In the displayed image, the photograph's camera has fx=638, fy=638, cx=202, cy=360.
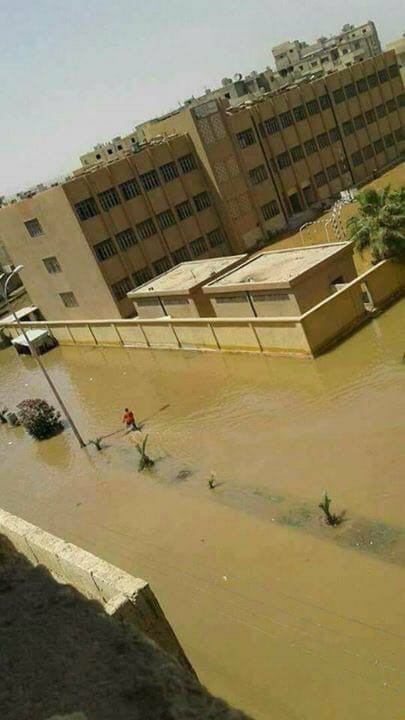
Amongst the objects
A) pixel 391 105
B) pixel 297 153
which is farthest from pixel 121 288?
pixel 391 105

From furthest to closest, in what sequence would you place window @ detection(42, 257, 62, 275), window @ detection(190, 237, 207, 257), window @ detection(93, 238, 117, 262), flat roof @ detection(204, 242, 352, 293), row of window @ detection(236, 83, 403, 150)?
row of window @ detection(236, 83, 403, 150)
window @ detection(190, 237, 207, 257)
window @ detection(42, 257, 62, 275)
window @ detection(93, 238, 117, 262)
flat roof @ detection(204, 242, 352, 293)

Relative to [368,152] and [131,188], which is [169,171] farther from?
[368,152]

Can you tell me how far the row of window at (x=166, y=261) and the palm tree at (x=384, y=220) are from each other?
621 inches

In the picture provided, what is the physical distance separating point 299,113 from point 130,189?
57.6 ft

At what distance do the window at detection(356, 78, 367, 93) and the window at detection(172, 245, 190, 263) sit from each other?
76.9ft

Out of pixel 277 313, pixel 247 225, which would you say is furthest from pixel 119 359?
pixel 247 225

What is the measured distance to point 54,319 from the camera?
42.1 metres

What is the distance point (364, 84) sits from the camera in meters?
52.5

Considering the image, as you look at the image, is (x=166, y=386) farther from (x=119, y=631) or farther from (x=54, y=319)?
(x=119, y=631)

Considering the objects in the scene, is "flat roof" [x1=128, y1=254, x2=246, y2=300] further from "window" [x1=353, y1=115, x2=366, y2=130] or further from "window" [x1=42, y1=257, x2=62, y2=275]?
"window" [x1=353, y1=115, x2=366, y2=130]

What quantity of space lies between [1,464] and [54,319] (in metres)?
17.6

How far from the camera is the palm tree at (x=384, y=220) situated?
2545 cm

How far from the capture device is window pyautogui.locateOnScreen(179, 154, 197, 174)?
131ft

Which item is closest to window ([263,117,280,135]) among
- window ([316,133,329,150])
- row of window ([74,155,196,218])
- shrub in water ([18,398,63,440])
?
window ([316,133,329,150])
